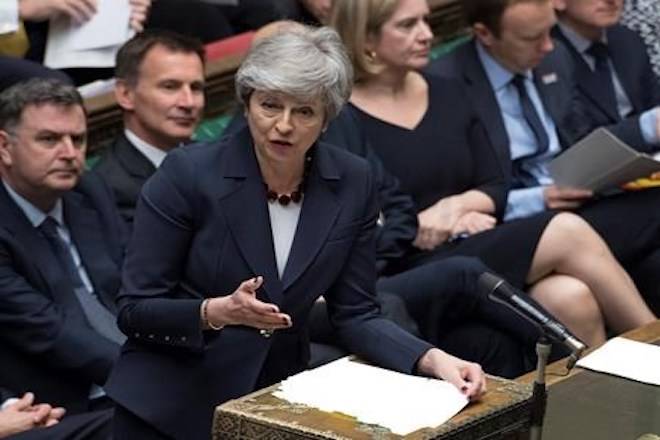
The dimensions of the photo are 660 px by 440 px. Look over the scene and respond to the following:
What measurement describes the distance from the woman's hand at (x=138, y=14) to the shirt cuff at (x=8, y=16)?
0.35m

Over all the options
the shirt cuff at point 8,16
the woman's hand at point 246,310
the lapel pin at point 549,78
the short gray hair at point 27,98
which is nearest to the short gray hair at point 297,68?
the woman's hand at point 246,310

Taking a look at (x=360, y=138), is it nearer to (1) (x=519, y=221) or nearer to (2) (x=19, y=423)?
(1) (x=519, y=221)

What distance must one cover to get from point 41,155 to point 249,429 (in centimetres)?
133

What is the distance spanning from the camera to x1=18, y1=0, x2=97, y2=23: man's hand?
4359 mm

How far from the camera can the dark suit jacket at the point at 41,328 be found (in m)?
3.54

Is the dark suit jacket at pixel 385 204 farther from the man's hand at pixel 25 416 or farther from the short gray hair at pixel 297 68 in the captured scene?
the short gray hair at pixel 297 68

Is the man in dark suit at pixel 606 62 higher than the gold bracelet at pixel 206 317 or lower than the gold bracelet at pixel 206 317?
lower

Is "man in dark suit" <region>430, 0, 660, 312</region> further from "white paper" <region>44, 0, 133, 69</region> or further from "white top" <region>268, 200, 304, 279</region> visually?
"white top" <region>268, 200, 304, 279</region>

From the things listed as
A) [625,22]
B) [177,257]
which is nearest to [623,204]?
[625,22]

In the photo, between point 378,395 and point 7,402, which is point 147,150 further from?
point 378,395

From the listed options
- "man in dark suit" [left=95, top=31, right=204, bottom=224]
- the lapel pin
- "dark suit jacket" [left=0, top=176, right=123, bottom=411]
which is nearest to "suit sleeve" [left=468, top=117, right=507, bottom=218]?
the lapel pin

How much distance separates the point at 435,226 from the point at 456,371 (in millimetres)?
1554

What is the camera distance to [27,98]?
3773mm

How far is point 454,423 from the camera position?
8.55 feet
